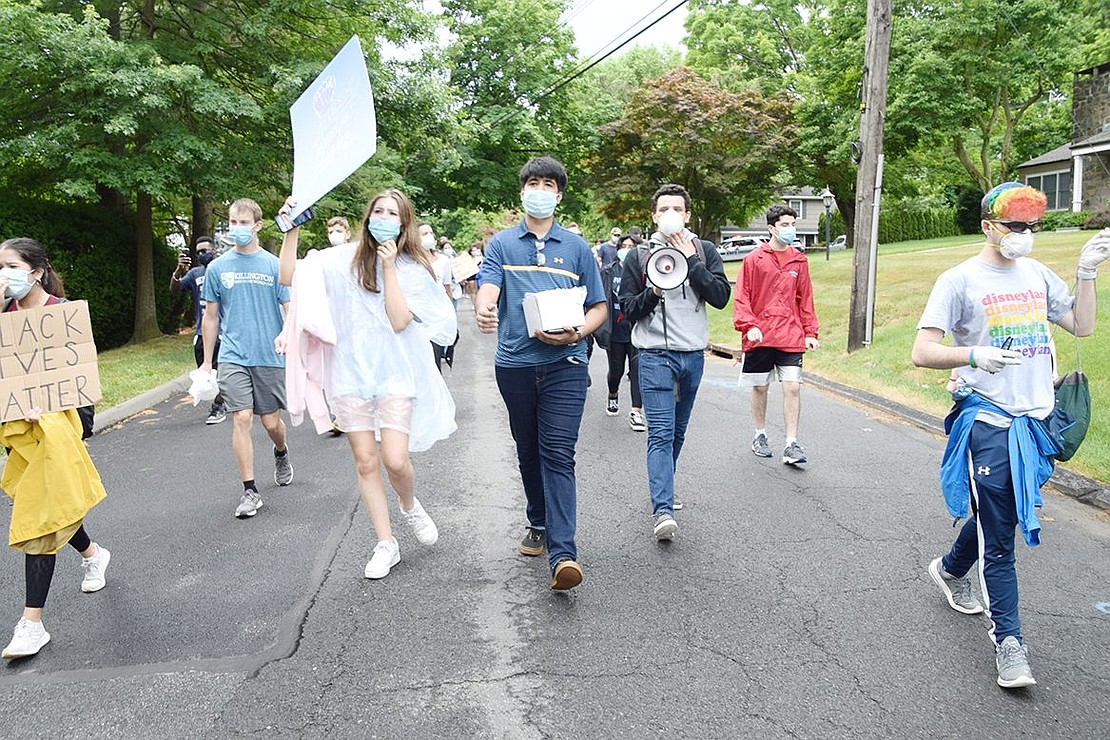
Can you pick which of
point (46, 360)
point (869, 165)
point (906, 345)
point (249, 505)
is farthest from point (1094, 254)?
point (869, 165)

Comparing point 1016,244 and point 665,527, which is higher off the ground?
point 1016,244

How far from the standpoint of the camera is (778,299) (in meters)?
6.64

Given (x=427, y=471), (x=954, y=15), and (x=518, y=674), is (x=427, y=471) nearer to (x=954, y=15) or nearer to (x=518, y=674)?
(x=518, y=674)

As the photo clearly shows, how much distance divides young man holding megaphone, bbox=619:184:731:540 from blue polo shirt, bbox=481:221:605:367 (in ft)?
2.41

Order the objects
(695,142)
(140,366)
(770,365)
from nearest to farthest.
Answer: (770,365) < (140,366) < (695,142)

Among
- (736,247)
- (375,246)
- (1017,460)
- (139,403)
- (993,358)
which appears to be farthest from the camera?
(736,247)

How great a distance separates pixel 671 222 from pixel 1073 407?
7.13 feet

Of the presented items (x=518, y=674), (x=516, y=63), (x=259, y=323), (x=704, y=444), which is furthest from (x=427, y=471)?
(x=516, y=63)

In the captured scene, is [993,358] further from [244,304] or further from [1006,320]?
[244,304]

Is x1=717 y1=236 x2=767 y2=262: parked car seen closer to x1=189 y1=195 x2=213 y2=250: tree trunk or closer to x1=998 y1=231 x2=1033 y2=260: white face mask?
x1=189 y1=195 x2=213 y2=250: tree trunk

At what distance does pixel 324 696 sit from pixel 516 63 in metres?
28.9

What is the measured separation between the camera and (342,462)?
7062 mm

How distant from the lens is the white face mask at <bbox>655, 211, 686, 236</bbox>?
4.71m

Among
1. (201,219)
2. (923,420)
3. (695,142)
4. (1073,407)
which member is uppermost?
(695,142)
